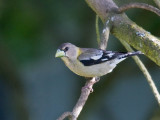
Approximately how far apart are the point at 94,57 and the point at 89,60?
9 centimetres

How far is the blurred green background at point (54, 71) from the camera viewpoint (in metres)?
6.51

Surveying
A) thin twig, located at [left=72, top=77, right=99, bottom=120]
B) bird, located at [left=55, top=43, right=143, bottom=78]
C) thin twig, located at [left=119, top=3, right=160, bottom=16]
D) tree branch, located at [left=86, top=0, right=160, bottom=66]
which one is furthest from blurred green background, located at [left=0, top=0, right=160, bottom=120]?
thin twig, located at [left=72, top=77, right=99, bottom=120]

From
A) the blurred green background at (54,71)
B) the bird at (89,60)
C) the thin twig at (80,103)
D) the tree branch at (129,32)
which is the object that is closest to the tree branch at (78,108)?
the thin twig at (80,103)

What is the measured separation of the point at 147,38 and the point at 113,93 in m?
3.26

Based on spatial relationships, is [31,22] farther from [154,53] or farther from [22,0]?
[154,53]

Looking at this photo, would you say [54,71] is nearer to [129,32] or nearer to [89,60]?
[89,60]

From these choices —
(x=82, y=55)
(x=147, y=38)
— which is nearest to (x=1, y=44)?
(x=82, y=55)

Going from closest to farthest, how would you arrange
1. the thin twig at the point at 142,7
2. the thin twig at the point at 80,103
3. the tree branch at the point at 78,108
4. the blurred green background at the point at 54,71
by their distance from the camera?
the tree branch at the point at 78,108 < the thin twig at the point at 80,103 < the thin twig at the point at 142,7 < the blurred green background at the point at 54,71

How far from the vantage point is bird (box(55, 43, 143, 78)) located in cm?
481

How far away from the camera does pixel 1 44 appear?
22.1 feet

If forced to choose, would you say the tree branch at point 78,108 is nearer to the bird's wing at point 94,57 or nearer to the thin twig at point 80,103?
the thin twig at point 80,103

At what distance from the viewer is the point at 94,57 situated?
4.93 meters

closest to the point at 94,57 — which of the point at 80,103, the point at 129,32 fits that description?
the point at 129,32

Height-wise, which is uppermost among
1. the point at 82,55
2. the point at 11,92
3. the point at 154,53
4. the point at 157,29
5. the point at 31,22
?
the point at 31,22
